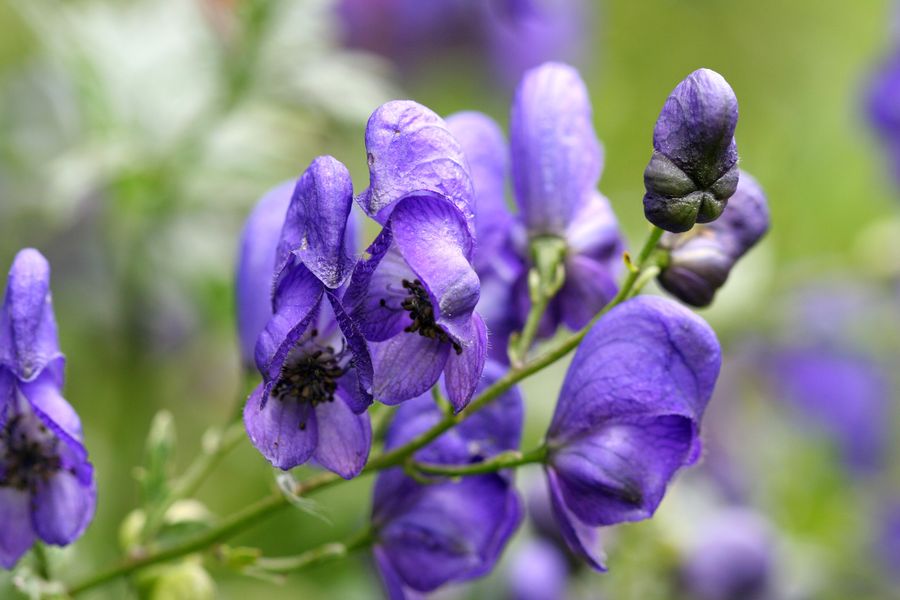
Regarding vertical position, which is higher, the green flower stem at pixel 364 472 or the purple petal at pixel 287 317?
the purple petal at pixel 287 317

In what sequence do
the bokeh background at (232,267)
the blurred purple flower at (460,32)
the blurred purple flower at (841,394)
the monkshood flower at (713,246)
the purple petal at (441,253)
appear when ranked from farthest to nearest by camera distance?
1. the blurred purple flower at (460,32)
2. the blurred purple flower at (841,394)
3. the bokeh background at (232,267)
4. the monkshood flower at (713,246)
5. the purple petal at (441,253)

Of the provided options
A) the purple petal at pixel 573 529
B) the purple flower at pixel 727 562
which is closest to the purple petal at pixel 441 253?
the purple petal at pixel 573 529

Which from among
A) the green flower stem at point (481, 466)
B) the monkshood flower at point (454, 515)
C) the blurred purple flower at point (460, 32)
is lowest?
the blurred purple flower at point (460, 32)

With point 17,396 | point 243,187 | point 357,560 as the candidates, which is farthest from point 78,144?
point 17,396

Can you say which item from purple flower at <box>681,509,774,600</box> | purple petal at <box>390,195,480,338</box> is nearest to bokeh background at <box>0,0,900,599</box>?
purple flower at <box>681,509,774,600</box>

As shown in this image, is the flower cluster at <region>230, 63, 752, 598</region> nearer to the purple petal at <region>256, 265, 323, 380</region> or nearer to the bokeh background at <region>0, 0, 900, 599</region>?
the purple petal at <region>256, 265, 323, 380</region>

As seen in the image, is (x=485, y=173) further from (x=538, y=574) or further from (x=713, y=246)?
(x=538, y=574)

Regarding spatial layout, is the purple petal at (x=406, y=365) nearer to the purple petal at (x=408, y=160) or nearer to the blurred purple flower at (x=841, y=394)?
the purple petal at (x=408, y=160)
